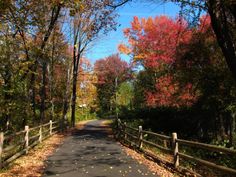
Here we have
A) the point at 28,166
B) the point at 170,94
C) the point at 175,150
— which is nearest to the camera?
the point at 175,150

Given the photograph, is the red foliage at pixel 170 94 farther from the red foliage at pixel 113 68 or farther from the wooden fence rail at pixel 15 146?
the red foliage at pixel 113 68

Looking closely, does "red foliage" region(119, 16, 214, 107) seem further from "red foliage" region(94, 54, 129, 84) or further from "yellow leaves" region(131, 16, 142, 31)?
"red foliage" region(94, 54, 129, 84)

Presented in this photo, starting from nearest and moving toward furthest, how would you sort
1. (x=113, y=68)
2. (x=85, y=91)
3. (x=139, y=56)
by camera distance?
(x=139, y=56)
(x=85, y=91)
(x=113, y=68)

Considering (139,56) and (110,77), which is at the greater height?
(110,77)

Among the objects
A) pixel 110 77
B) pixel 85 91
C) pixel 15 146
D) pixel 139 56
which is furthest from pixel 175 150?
pixel 110 77

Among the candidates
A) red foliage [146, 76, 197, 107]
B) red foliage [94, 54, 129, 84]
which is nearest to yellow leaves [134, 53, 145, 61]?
red foliage [146, 76, 197, 107]

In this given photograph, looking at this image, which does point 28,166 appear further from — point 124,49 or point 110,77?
point 110,77

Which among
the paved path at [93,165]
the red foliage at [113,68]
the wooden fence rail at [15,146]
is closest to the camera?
the paved path at [93,165]

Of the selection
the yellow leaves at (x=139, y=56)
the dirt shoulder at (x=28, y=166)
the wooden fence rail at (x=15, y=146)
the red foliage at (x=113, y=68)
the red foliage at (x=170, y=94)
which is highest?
the red foliage at (x=113, y=68)

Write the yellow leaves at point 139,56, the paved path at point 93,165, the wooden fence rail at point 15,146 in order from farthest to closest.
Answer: the yellow leaves at point 139,56, the wooden fence rail at point 15,146, the paved path at point 93,165

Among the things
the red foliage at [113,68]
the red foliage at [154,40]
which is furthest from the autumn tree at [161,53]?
the red foliage at [113,68]

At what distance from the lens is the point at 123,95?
6988 centimetres

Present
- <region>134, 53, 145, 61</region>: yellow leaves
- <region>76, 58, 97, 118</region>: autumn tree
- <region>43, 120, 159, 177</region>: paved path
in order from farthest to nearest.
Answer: <region>76, 58, 97, 118</region>: autumn tree → <region>134, 53, 145, 61</region>: yellow leaves → <region>43, 120, 159, 177</region>: paved path

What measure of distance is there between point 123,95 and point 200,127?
143 ft
